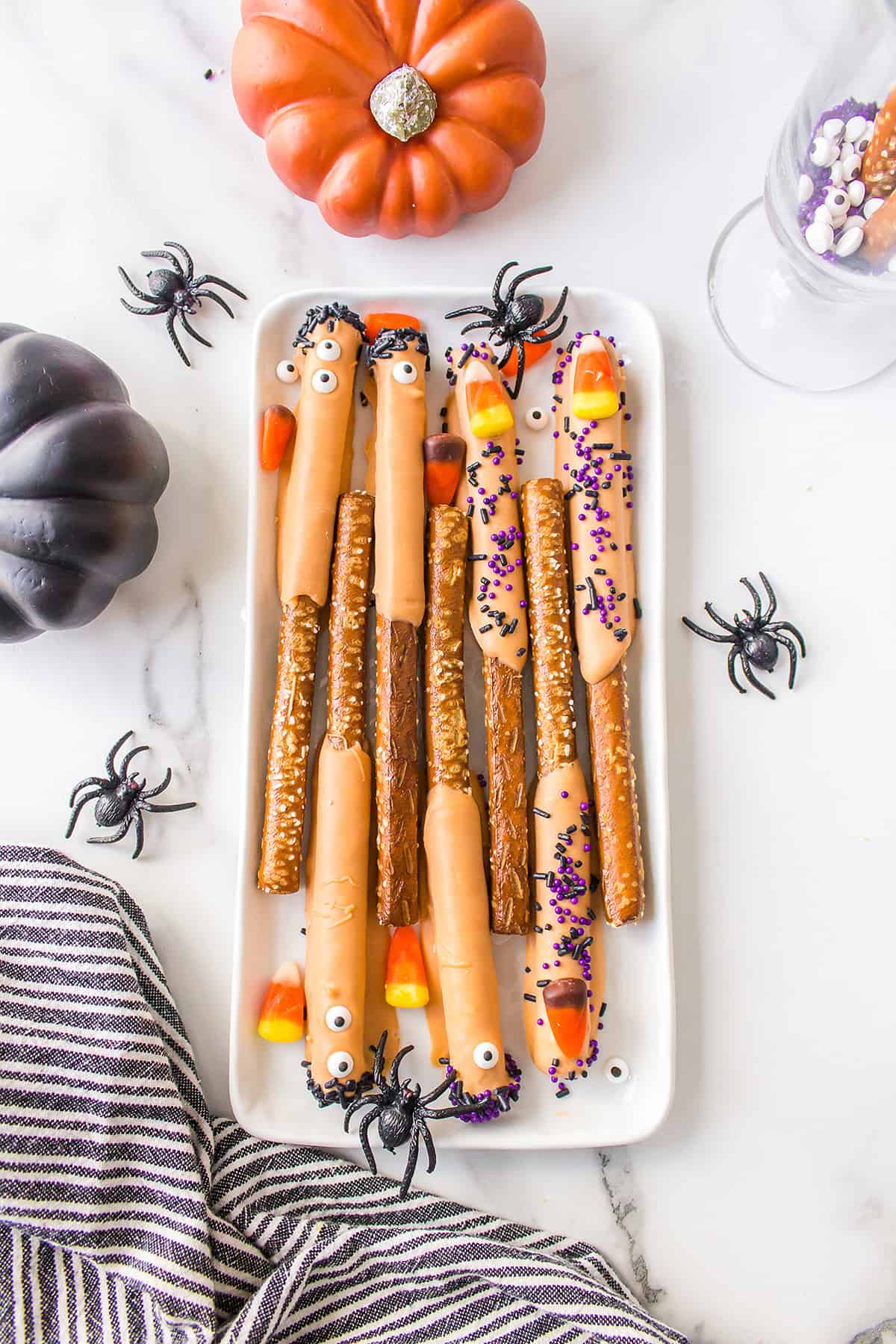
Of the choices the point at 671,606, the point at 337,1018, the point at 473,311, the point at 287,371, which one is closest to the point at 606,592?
the point at 671,606

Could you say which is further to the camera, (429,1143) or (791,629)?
(791,629)

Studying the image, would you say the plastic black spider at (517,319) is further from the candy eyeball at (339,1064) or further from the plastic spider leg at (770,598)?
the candy eyeball at (339,1064)

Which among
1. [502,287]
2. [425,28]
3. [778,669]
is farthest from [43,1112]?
[425,28]

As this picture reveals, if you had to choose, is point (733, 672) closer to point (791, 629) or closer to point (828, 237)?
point (791, 629)

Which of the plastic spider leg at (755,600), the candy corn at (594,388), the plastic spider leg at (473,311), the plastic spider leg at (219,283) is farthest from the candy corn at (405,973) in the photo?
the plastic spider leg at (219,283)

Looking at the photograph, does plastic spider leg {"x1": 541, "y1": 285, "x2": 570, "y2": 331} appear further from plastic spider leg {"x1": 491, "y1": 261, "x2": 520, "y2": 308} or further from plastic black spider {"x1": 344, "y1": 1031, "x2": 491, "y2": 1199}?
plastic black spider {"x1": 344, "y1": 1031, "x2": 491, "y2": 1199}

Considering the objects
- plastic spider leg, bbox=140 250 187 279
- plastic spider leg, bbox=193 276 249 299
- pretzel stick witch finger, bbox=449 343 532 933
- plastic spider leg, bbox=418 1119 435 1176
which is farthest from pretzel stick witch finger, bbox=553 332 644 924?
plastic spider leg, bbox=140 250 187 279

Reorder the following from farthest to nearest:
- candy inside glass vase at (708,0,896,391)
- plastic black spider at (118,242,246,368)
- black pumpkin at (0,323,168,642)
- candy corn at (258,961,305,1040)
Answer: plastic black spider at (118,242,246,368)
candy corn at (258,961,305,1040)
black pumpkin at (0,323,168,642)
candy inside glass vase at (708,0,896,391)
